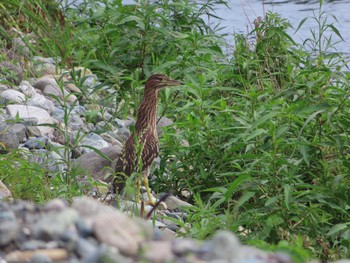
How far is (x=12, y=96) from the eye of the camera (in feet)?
27.1

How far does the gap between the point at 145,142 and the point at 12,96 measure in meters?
2.06

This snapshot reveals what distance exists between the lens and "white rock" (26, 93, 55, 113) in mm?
8305

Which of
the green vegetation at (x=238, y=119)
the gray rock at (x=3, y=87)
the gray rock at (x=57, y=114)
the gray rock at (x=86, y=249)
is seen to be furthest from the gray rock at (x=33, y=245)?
the gray rock at (x=3, y=87)

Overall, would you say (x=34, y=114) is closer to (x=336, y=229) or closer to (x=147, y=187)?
(x=147, y=187)

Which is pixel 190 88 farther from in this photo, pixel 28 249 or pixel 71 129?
pixel 28 249

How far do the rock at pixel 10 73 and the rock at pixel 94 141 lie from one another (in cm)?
127

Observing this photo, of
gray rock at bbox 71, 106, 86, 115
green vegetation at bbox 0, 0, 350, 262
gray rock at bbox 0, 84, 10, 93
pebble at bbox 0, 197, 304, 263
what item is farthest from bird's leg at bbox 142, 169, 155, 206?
pebble at bbox 0, 197, 304, 263

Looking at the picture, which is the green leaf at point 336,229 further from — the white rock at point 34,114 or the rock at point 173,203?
the white rock at point 34,114

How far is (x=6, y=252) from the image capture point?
2.73 metres

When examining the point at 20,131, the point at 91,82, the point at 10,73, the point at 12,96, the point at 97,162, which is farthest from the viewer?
the point at 91,82

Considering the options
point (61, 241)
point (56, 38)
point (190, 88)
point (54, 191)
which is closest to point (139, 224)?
point (61, 241)

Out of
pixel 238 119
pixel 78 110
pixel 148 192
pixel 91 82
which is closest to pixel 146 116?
pixel 148 192

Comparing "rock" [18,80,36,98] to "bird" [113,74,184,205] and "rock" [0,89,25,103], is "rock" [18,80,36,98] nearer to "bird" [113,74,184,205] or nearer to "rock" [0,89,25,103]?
"rock" [0,89,25,103]

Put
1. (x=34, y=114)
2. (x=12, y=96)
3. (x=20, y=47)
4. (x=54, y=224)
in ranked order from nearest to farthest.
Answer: (x=54, y=224) → (x=34, y=114) → (x=12, y=96) → (x=20, y=47)
